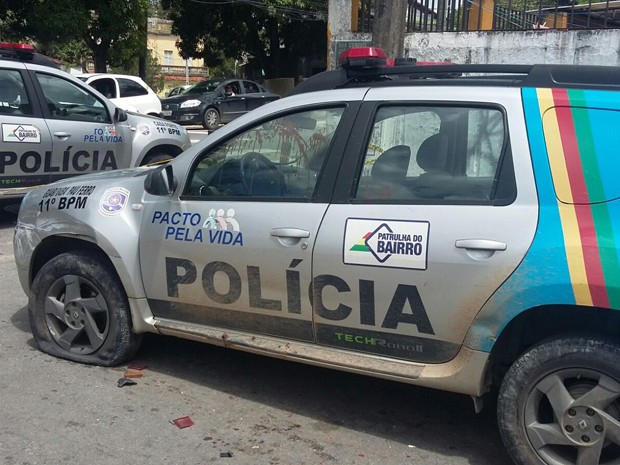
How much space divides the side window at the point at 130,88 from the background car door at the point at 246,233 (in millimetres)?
13746

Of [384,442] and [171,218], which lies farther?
[171,218]

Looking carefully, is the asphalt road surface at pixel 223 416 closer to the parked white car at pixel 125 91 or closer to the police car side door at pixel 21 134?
the police car side door at pixel 21 134

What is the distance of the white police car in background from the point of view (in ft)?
25.2

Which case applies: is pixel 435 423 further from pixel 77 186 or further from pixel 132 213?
pixel 77 186

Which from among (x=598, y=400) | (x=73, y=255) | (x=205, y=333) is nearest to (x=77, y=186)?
(x=73, y=255)

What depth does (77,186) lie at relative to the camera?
4586 mm

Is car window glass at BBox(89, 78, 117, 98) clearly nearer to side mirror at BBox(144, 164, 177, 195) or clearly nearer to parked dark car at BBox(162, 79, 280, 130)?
parked dark car at BBox(162, 79, 280, 130)

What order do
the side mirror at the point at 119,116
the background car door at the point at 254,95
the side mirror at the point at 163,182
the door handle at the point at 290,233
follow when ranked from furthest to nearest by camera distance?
the background car door at the point at 254,95 → the side mirror at the point at 119,116 → the side mirror at the point at 163,182 → the door handle at the point at 290,233

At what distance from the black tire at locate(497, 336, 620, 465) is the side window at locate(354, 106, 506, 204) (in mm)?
748

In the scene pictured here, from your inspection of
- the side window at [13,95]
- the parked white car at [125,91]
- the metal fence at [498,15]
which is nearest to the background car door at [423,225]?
the side window at [13,95]

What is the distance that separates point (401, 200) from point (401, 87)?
0.60m

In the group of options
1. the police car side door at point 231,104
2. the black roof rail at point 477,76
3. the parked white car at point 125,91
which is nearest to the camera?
the black roof rail at point 477,76

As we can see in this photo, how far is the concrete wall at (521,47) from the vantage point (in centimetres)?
1012

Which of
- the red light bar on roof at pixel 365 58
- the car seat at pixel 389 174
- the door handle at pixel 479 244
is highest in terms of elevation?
the red light bar on roof at pixel 365 58
